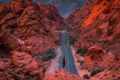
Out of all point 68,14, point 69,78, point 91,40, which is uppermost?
point 68,14

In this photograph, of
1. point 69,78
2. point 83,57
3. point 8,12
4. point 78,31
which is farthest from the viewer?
point 8,12

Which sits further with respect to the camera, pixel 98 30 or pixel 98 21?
pixel 98 21

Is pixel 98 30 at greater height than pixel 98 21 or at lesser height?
lesser

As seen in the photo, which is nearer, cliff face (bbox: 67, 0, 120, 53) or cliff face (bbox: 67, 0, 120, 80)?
cliff face (bbox: 67, 0, 120, 80)

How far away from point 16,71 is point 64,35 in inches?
93.0

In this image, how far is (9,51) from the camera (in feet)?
36.7

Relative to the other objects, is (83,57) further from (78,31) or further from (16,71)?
(16,71)

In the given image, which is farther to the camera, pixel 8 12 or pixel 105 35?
pixel 8 12

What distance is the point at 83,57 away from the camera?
1088 centimetres

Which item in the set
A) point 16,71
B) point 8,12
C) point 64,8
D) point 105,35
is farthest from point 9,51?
point 105,35

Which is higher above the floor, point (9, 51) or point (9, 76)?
point (9, 51)

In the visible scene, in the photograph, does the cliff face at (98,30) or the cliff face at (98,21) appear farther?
the cliff face at (98,21)

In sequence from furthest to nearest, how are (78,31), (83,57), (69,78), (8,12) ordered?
(8,12)
(78,31)
(83,57)
(69,78)

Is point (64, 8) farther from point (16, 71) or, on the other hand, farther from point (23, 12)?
point (16, 71)
